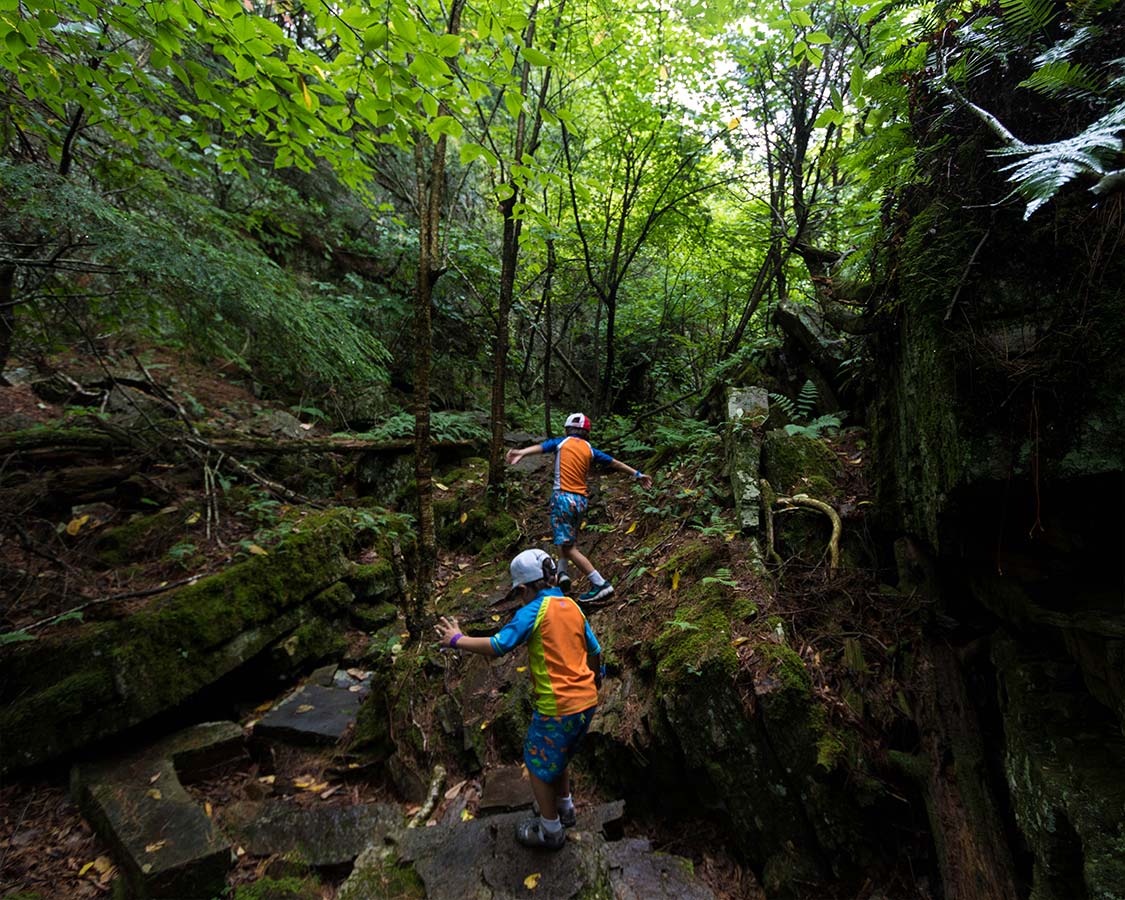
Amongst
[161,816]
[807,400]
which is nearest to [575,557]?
[807,400]

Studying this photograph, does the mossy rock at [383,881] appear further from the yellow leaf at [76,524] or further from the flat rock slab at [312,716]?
the yellow leaf at [76,524]

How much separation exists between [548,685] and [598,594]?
240 centimetres

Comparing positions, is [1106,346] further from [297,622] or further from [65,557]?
[65,557]

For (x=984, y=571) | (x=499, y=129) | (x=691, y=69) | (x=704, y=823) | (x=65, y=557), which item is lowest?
(x=704, y=823)

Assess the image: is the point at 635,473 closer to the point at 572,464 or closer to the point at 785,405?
the point at 572,464

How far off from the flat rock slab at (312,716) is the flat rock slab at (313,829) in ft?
2.46

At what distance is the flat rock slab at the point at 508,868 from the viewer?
318 centimetres

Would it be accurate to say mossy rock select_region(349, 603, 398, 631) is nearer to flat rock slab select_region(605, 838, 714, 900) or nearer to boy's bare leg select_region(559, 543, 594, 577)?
boy's bare leg select_region(559, 543, 594, 577)

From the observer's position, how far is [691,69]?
917 centimetres

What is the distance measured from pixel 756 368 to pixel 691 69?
18.2 feet

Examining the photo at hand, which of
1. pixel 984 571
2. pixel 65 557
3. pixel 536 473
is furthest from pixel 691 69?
pixel 65 557

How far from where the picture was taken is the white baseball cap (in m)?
3.59

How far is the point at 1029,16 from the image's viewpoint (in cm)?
276

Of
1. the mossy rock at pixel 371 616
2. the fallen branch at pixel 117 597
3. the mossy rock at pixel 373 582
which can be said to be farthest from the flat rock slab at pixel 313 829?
the mossy rock at pixel 373 582
